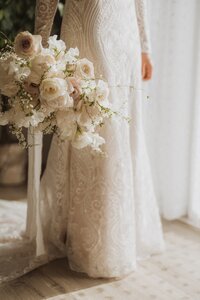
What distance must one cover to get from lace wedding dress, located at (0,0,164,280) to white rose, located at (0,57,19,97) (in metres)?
0.57

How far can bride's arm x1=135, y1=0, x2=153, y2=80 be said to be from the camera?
2609mm

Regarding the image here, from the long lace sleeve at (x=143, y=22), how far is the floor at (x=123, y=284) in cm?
121

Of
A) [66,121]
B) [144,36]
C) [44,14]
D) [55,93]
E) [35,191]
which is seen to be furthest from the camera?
[144,36]

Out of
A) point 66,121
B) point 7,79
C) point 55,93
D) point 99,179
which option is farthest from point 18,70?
point 99,179

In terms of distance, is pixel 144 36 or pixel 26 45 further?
pixel 144 36

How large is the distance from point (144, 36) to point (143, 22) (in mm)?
77

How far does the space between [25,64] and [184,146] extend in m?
1.68

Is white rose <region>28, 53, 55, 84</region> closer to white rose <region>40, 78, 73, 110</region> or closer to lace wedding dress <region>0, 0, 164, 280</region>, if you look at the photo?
white rose <region>40, 78, 73, 110</region>

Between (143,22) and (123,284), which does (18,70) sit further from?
(123,284)

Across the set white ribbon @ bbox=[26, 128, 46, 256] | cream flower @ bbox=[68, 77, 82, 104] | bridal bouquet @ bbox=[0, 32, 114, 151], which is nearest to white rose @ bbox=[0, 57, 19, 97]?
bridal bouquet @ bbox=[0, 32, 114, 151]

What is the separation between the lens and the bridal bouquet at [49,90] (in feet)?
6.09

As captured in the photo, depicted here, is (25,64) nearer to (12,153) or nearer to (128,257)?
(128,257)

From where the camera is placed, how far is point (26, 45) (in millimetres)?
1850

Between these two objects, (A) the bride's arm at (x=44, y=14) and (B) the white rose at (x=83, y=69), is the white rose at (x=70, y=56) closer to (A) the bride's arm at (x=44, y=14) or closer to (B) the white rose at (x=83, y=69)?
(B) the white rose at (x=83, y=69)
